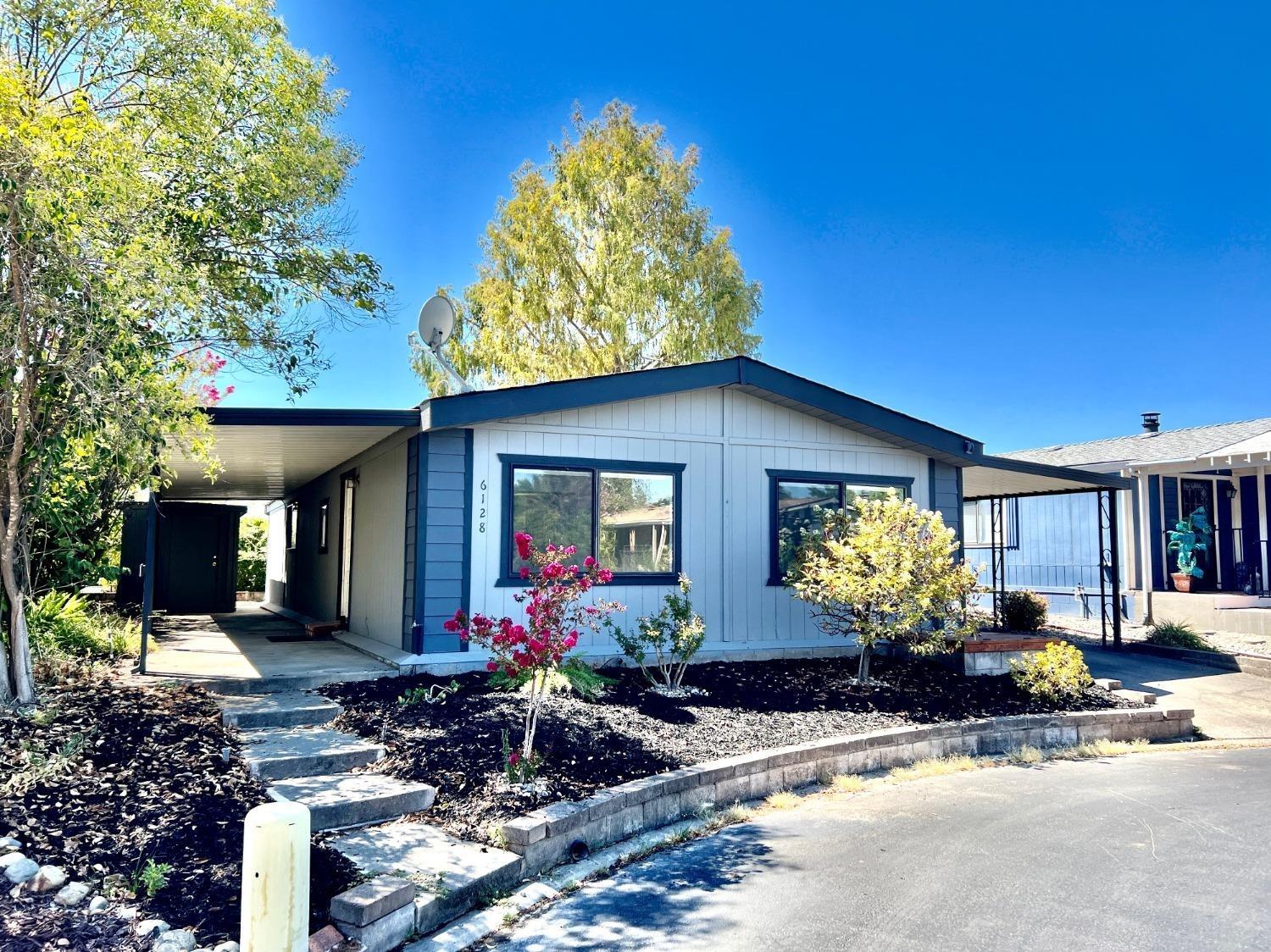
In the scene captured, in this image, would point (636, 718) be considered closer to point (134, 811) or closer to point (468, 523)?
point (468, 523)

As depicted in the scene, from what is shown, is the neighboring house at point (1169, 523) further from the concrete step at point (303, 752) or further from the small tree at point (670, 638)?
the concrete step at point (303, 752)

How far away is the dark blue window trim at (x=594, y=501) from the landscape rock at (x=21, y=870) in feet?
16.9

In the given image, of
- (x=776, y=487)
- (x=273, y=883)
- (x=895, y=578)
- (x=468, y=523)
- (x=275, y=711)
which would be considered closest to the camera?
(x=273, y=883)

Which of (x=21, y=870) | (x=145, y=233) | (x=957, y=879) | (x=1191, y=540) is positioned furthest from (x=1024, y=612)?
(x=21, y=870)

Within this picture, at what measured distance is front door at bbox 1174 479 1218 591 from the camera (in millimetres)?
16594

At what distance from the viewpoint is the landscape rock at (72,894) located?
10.4 feet

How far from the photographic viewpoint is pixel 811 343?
21391 millimetres

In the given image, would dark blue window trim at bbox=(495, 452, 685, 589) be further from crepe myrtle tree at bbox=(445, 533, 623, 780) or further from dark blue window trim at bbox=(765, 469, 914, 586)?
crepe myrtle tree at bbox=(445, 533, 623, 780)

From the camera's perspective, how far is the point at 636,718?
6.62 m

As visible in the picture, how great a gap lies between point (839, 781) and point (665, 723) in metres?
1.38

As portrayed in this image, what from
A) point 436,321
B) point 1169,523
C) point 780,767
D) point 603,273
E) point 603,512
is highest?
point 603,273

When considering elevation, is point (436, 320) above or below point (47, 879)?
above

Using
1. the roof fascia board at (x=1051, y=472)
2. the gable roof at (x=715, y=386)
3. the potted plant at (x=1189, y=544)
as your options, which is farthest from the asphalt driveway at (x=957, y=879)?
the potted plant at (x=1189, y=544)

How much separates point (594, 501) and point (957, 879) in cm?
542
